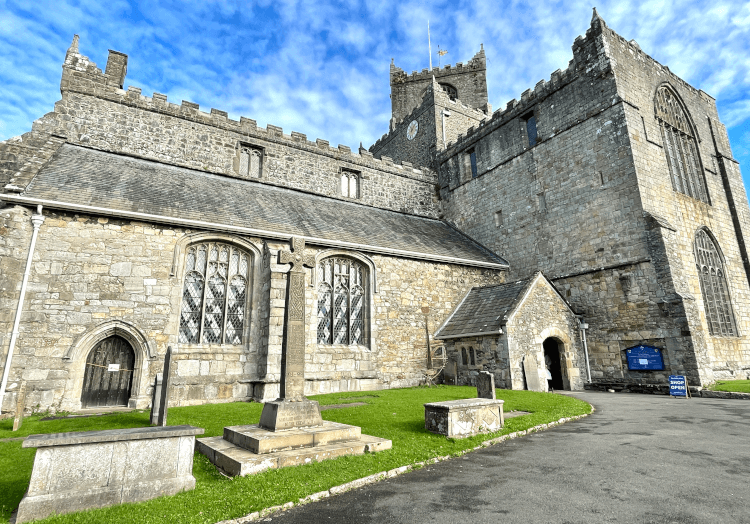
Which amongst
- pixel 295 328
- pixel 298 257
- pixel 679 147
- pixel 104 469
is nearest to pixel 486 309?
pixel 298 257

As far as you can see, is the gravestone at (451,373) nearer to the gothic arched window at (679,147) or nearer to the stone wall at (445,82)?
the gothic arched window at (679,147)

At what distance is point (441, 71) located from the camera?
99.0 ft

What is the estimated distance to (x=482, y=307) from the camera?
14.9 metres

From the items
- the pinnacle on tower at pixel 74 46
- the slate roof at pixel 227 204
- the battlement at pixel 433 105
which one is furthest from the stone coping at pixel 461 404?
the battlement at pixel 433 105

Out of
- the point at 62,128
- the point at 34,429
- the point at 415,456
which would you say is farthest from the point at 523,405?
the point at 62,128

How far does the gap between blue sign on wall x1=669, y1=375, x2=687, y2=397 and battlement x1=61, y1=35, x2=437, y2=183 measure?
14.9 metres

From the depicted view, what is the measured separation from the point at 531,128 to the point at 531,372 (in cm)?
1119

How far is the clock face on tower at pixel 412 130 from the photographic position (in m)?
26.9

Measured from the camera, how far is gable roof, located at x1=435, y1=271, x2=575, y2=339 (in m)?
13.4

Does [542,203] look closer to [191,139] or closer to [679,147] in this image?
[679,147]

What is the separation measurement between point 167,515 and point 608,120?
57.2 feet

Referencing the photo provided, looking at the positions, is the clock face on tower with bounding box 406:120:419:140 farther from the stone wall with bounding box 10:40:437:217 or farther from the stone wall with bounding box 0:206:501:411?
the stone wall with bounding box 0:206:501:411

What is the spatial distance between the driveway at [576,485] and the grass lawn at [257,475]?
32cm

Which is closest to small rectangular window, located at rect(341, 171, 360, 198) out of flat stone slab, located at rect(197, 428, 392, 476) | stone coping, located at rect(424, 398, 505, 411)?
stone coping, located at rect(424, 398, 505, 411)
